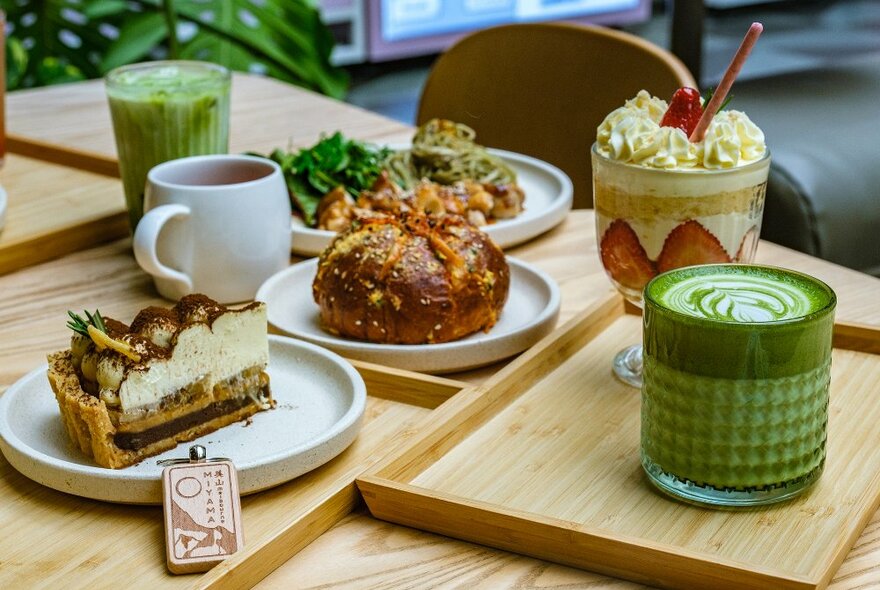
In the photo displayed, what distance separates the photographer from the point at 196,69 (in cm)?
158

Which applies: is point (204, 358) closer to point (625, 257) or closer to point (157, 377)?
point (157, 377)

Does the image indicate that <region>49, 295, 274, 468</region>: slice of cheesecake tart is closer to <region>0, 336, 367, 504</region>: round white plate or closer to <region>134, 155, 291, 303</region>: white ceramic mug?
<region>0, 336, 367, 504</region>: round white plate

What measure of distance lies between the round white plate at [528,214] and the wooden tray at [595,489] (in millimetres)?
357

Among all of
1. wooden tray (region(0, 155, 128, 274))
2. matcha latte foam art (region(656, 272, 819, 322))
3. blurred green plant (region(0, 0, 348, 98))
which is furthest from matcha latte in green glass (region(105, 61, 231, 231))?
blurred green plant (region(0, 0, 348, 98))

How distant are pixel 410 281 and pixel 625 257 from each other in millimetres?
229

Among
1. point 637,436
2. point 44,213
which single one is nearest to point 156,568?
point 637,436

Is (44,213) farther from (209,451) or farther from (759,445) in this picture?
(759,445)

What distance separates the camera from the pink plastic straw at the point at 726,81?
1083mm

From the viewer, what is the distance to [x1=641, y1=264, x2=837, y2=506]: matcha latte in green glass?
865mm

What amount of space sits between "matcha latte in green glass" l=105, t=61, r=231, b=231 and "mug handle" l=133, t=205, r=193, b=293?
0.72ft

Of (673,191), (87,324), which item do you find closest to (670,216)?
(673,191)

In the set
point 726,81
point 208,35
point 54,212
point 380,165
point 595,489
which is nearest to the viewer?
point 595,489

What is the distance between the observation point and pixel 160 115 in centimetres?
150

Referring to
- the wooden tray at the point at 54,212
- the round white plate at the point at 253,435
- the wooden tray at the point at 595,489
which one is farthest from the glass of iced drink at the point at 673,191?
the wooden tray at the point at 54,212
